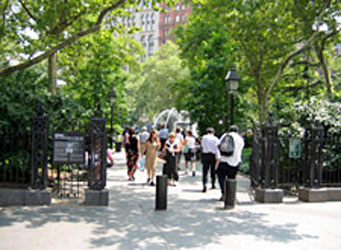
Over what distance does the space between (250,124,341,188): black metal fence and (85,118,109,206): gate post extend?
4031 mm

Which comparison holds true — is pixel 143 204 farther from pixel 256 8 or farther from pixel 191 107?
pixel 191 107

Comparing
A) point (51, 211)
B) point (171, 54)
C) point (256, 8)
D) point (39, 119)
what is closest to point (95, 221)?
point (51, 211)

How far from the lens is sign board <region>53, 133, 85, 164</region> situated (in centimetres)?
901

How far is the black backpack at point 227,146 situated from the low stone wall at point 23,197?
415 cm

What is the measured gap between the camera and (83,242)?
6016mm

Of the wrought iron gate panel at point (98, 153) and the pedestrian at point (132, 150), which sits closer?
the wrought iron gate panel at point (98, 153)

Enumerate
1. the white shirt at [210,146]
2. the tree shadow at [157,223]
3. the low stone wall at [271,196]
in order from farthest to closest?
the white shirt at [210,146] < the low stone wall at [271,196] < the tree shadow at [157,223]

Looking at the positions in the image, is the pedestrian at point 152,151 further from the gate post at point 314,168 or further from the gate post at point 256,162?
the gate post at point 314,168

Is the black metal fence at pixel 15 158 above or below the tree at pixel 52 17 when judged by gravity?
below

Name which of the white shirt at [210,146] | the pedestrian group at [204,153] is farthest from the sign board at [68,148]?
the white shirt at [210,146]

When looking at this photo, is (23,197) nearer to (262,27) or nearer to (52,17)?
(52,17)

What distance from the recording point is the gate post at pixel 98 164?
8805 mm

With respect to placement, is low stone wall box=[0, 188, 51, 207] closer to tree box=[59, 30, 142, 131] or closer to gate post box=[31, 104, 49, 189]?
gate post box=[31, 104, 49, 189]

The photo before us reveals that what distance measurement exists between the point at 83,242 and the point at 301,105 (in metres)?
8.23
